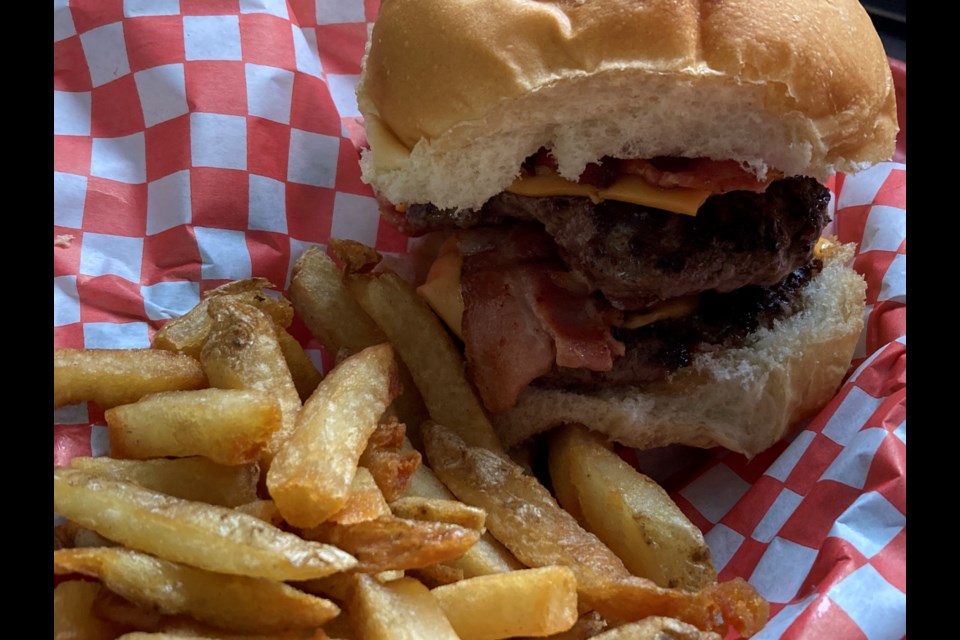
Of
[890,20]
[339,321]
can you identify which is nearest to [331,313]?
[339,321]

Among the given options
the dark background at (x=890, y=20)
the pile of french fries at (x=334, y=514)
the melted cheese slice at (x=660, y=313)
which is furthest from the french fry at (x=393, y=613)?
the dark background at (x=890, y=20)

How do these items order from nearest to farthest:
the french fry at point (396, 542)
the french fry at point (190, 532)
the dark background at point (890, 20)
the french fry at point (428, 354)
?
the french fry at point (190, 532), the french fry at point (396, 542), the french fry at point (428, 354), the dark background at point (890, 20)

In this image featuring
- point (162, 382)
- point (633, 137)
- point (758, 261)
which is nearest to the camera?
point (162, 382)

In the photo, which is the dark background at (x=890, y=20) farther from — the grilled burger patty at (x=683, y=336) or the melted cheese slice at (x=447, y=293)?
the melted cheese slice at (x=447, y=293)

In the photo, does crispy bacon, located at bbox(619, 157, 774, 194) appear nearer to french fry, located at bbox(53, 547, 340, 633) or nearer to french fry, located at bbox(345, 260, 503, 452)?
french fry, located at bbox(345, 260, 503, 452)

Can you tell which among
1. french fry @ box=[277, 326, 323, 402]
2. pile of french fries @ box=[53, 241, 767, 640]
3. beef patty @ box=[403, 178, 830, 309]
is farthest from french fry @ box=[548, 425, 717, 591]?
french fry @ box=[277, 326, 323, 402]

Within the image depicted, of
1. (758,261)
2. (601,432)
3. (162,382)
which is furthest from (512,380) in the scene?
(162,382)

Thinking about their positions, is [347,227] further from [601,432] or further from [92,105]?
[601,432]
